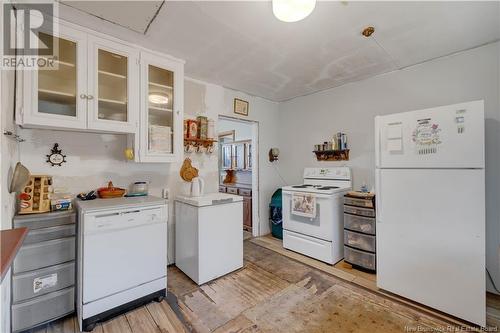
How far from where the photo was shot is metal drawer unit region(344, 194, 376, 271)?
8.08 ft

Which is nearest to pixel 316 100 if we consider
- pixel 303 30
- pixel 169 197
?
pixel 303 30

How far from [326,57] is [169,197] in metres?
2.39

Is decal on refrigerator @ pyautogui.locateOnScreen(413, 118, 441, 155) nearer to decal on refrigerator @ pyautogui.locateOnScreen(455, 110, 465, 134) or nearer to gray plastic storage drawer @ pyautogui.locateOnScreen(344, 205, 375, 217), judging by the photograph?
decal on refrigerator @ pyautogui.locateOnScreen(455, 110, 465, 134)

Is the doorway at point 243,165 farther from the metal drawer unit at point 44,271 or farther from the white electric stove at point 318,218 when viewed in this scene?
the metal drawer unit at point 44,271

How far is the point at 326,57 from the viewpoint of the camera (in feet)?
7.77

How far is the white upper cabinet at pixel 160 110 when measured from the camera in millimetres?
2156

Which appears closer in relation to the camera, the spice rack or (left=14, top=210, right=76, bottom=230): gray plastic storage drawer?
(left=14, top=210, right=76, bottom=230): gray plastic storage drawer

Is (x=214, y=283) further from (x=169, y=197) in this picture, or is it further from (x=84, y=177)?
(x=84, y=177)

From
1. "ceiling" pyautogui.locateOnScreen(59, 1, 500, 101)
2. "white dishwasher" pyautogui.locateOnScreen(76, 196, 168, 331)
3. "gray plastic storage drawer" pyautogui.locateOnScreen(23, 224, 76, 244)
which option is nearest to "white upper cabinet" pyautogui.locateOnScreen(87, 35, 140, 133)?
"ceiling" pyautogui.locateOnScreen(59, 1, 500, 101)

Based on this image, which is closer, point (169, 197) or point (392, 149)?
point (392, 149)

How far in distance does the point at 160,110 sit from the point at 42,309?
187 centimetres

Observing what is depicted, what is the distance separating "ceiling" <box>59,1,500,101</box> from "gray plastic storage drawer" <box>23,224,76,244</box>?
65.1 inches

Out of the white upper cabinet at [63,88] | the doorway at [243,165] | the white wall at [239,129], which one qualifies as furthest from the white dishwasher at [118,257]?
the white wall at [239,129]

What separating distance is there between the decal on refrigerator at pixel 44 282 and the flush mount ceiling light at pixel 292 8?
2.51 metres
